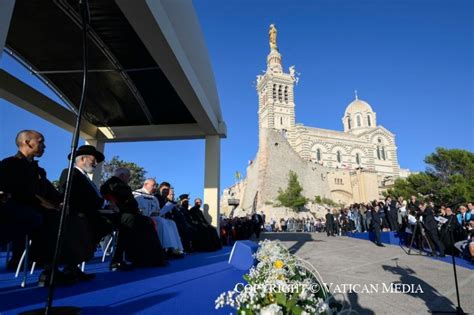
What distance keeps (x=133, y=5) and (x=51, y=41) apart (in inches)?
104

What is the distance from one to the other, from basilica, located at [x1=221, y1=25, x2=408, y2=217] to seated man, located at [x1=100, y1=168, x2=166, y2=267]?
1231 inches

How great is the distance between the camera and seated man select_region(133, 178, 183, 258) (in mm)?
4832

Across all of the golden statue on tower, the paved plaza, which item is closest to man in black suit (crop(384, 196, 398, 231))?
the paved plaza

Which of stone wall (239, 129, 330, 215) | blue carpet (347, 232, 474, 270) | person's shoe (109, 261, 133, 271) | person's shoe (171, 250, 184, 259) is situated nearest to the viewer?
person's shoe (109, 261, 133, 271)

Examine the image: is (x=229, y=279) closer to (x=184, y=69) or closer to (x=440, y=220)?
(x=184, y=69)

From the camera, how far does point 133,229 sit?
3.65m

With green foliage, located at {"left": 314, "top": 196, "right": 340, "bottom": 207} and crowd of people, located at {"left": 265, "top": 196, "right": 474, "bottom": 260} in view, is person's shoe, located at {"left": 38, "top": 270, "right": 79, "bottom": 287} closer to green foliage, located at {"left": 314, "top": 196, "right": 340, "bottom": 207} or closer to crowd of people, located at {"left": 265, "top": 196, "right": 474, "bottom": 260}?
crowd of people, located at {"left": 265, "top": 196, "right": 474, "bottom": 260}

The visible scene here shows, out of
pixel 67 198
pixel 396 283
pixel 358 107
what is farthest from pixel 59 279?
pixel 358 107

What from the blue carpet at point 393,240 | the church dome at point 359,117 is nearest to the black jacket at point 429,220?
the blue carpet at point 393,240

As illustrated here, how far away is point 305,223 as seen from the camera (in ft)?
96.9

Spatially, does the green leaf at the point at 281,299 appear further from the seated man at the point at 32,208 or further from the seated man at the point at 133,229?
the seated man at the point at 133,229

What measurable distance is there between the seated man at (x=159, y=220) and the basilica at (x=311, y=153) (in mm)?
29972

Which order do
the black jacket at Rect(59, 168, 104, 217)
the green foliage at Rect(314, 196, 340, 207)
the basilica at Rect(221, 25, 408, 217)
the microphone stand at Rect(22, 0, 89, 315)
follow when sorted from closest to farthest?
the microphone stand at Rect(22, 0, 89, 315) < the black jacket at Rect(59, 168, 104, 217) < the basilica at Rect(221, 25, 408, 217) < the green foliage at Rect(314, 196, 340, 207)

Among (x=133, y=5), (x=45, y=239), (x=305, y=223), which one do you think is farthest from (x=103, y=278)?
(x=305, y=223)
